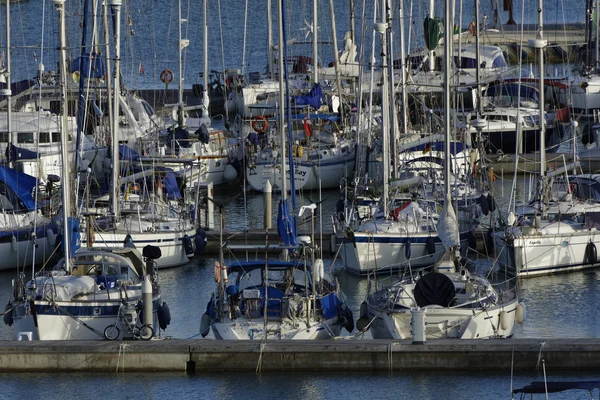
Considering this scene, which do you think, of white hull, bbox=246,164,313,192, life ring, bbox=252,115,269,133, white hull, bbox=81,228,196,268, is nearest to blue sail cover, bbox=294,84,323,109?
life ring, bbox=252,115,269,133

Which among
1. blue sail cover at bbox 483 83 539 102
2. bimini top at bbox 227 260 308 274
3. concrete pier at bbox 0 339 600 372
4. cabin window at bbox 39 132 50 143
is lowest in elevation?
concrete pier at bbox 0 339 600 372

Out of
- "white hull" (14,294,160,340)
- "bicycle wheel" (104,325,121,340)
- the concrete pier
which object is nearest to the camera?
the concrete pier

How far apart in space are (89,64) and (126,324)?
9.67 metres

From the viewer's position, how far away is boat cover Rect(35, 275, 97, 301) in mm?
28781

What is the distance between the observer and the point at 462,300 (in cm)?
2841

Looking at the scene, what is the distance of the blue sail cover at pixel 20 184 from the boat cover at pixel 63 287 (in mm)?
8901

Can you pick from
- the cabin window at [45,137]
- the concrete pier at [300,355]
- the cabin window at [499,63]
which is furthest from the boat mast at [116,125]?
the cabin window at [499,63]

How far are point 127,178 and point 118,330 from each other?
11680 mm

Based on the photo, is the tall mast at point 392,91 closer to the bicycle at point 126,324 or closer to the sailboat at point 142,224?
the sailboat at point 142,224

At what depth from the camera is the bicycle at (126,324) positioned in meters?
28.4

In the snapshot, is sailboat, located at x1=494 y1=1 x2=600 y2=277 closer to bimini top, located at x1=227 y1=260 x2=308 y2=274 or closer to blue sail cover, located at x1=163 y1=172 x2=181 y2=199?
bimini top, located at x1=227 y1=260 x2=308 y2=274

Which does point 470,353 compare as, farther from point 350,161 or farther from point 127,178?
point 350,161

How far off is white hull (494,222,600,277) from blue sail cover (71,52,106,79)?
10271 mm

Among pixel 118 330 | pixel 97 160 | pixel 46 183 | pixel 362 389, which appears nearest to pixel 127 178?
pixel 46 183
